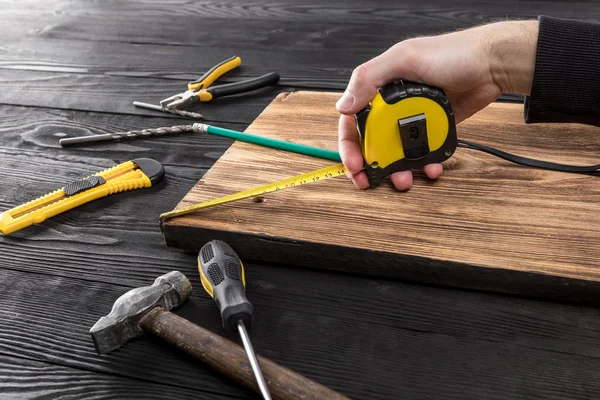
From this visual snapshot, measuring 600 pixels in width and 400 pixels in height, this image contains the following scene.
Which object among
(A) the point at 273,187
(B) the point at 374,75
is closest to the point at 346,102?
(B) the point at 374,75

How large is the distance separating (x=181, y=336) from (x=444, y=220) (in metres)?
0.48

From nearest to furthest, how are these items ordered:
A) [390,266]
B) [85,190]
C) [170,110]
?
[390,266], [85,190], [170,110]

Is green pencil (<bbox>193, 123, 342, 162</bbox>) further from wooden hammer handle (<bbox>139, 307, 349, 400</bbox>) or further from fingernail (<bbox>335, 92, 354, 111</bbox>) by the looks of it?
wooden hammer handle (<bbox>139, 307, 349, 400</bbox>)

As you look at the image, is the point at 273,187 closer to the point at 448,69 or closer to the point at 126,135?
the point at 448,69

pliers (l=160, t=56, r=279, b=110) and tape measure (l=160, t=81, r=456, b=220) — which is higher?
tape measure (l=160, t=81, r=456, b=220)

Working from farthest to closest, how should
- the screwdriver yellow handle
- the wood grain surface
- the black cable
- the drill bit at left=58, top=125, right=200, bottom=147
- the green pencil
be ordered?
the drill bit at left=58, top=125, right=200, bottom=147 < the green pencil < the black cable < the wood grain surface < the screwdriver yellow handle

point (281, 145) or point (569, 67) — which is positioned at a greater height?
point (569, 67)

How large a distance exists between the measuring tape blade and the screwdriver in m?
0.14

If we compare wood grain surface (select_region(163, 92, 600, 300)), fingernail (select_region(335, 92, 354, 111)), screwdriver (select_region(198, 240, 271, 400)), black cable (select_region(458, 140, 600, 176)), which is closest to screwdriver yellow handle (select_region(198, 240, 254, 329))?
screwdriver (select_region(198, 240, 271, 400))

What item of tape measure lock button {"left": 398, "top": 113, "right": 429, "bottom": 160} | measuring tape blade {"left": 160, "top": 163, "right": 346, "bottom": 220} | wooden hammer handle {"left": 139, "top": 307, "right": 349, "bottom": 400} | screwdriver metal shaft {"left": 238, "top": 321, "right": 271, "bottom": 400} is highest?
tape measure lock button {"left": 398, "top": 113, "right": 429, "bottom": 160}

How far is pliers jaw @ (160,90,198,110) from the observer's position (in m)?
1.67

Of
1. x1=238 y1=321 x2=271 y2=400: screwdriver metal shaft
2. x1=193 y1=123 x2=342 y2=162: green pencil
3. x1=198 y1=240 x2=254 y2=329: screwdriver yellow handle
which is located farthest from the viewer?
x1=193 y1=123 x2=342 y2=162: green pencil

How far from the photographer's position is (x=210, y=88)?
171 centimetres

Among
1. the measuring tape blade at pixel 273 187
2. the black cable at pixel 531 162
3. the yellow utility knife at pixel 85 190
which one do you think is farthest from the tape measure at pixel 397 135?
the yellow utility knife at pixel 85 190
